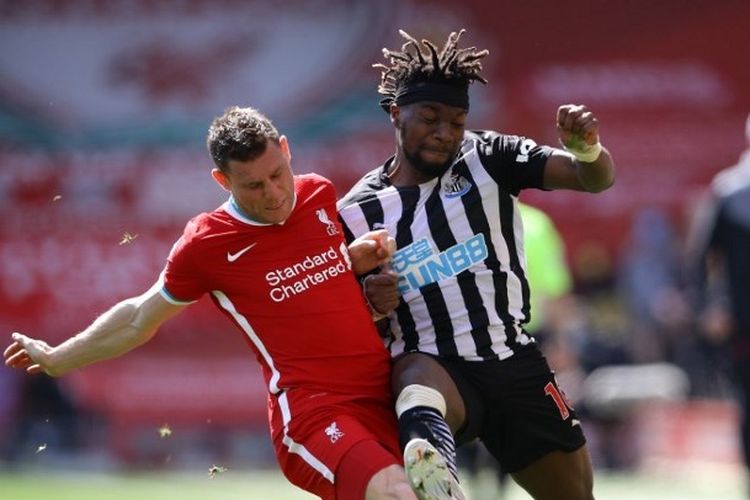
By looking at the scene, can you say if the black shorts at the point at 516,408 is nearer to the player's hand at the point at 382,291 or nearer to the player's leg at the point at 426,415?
the player's leg at the point at 426,415

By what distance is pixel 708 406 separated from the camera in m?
14.5

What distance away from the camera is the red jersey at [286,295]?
6172 mm

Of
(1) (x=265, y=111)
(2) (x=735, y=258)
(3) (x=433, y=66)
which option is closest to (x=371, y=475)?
(3) (x=433, y=66)

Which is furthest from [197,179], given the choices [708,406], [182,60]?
[708,406]

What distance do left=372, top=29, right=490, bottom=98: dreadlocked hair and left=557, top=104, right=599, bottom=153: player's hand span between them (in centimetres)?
59

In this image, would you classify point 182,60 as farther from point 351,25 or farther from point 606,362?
point 606,362

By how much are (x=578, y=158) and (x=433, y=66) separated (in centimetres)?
73

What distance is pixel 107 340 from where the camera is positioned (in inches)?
249

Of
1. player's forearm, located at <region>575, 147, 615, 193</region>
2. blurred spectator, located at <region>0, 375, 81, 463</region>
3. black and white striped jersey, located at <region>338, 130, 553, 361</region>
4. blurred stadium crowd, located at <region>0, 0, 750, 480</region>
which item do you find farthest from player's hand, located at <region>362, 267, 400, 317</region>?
blurred spectator, located at <region>0, 375, 81, 463</region>

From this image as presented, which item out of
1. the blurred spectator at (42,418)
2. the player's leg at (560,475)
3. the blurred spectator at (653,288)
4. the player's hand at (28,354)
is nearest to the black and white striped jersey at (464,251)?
the player's leg at (560,475)

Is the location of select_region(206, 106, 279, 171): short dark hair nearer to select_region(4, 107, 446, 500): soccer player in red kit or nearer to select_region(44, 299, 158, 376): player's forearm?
select_region(4, 107, 446, 500): soccer player in red kit

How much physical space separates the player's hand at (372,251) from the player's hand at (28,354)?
1.27 metres

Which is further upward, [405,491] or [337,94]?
[337,94]

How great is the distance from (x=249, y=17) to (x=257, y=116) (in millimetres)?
11241
